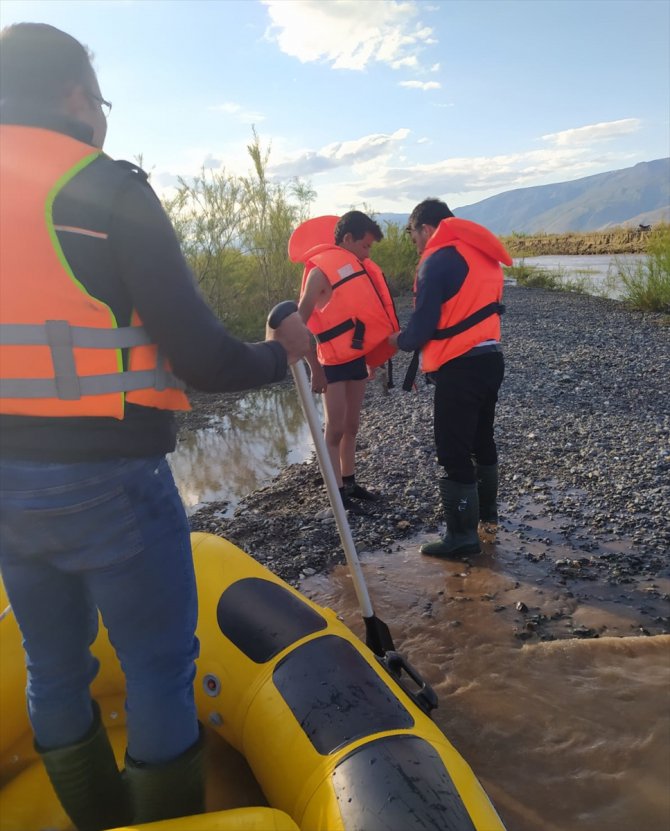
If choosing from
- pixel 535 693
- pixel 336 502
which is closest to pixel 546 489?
pixel 535 693

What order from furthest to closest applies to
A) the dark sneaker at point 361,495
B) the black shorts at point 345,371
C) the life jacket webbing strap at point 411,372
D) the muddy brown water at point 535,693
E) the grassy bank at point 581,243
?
the grassy bank at point 581,243, the dark sneaker at point 361,495, the black shorts at point 345,371, the life jacket webbing strap at point 411,372, the muddy brown water at point 535,693

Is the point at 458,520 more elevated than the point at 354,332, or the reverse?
the point at 354,332

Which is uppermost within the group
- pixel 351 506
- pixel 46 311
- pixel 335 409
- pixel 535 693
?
pixel 46 311

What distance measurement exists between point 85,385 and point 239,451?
5621 millimetres

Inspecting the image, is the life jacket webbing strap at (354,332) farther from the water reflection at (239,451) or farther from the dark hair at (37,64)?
the dark hair at (37,64)

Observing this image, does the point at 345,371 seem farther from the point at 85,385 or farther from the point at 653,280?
the point at 653,280

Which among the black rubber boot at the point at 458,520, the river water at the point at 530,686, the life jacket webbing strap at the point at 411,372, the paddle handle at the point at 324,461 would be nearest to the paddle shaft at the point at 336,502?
the paddle handle at the point at 324,461

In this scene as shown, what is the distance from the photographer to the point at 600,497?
4312mm

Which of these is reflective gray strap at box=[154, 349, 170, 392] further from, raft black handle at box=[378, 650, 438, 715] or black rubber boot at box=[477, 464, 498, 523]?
black rubber boot at box=[477, 464, 498, 523]

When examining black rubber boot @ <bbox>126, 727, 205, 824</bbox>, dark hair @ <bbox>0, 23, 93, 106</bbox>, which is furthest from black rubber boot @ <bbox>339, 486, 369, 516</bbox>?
dark hair @ <bbox>0, 23, 93, 106</bbox>

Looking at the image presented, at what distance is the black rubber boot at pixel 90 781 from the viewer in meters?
1.46

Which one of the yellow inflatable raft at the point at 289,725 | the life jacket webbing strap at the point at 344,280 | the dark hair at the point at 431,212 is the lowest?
the yellow inflatable raft at the point at 289,725

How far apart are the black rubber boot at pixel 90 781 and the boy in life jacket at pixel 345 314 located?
2620 millimetres

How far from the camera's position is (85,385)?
3.88 ft
